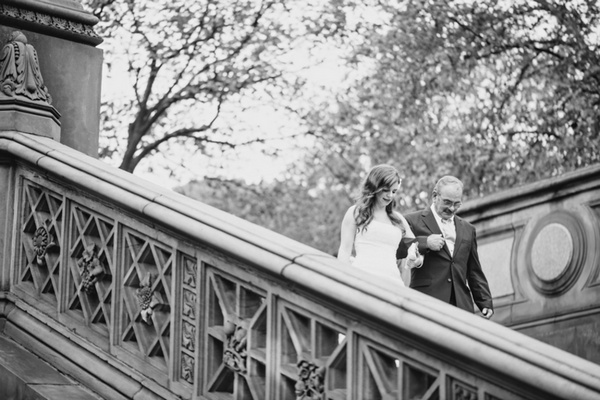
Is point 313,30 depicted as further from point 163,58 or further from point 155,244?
point 155,244

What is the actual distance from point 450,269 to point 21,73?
11.0ft

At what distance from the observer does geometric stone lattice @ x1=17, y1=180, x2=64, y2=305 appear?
6895mm

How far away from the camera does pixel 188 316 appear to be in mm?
5809

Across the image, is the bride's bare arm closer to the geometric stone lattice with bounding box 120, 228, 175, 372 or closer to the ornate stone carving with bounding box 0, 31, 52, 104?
the geometric stone lattice with bounding box 120, 228, 175, 372

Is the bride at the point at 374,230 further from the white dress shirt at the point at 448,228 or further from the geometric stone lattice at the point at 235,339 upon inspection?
the geometric stone lattice at the point at 235,339

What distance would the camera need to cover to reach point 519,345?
411 centimetres

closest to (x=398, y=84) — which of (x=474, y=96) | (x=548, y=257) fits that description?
(x=474, y=96)

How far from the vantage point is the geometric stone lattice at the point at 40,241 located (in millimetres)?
6895

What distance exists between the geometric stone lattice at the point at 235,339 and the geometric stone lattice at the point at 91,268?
0.90 m

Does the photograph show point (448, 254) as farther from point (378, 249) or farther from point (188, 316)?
point (188, 316)

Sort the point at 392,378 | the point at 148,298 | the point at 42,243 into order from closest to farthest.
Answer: the point at 392,378 → the point at 148,298 → the point at 42,243

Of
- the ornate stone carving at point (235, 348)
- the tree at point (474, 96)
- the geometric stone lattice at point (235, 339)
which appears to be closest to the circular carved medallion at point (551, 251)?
the geometric stone lattice at point (235, 339)

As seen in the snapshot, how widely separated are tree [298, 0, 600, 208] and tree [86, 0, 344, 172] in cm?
133

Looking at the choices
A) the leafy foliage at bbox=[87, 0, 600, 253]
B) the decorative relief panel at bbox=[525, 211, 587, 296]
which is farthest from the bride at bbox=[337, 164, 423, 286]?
the leafy foliage at bbox=[87, 0, 600, 253]
